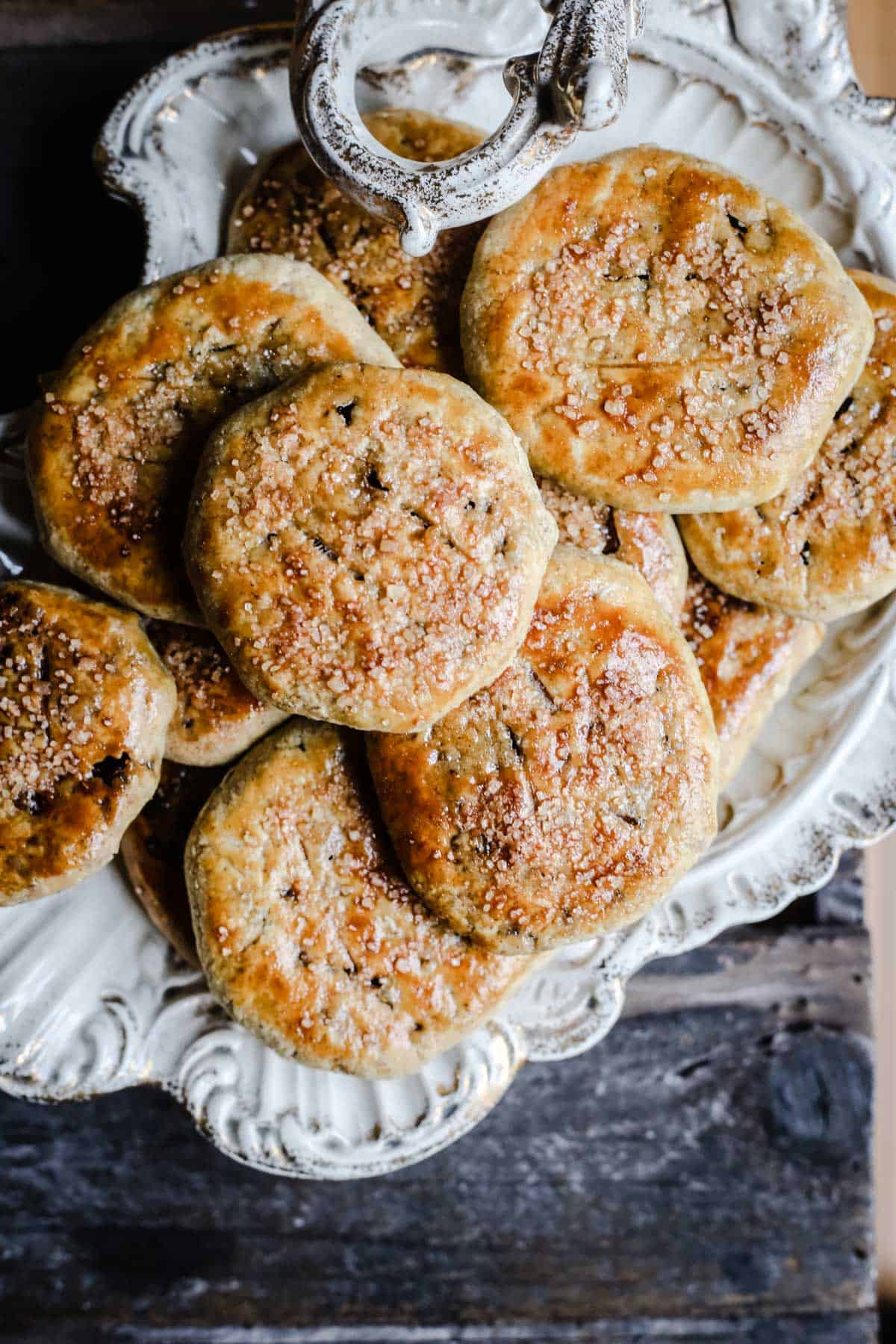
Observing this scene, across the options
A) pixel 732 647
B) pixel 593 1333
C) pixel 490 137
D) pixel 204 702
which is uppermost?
pixel 490 137

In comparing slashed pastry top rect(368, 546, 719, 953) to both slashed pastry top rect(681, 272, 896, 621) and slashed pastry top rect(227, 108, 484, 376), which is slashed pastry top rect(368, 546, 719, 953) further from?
slashed pastry top rect(227, 108, 484, 376)

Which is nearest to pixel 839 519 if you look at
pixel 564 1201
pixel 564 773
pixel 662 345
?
pixel 662 345

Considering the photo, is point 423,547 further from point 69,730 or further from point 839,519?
point 839,519

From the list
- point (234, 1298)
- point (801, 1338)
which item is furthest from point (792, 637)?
point (234, 1298)

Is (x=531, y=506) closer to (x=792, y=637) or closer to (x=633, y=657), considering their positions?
(x=633, y=657)

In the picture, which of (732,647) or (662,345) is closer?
(662,345)

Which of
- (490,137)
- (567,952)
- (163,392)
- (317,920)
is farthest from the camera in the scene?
(567,952)

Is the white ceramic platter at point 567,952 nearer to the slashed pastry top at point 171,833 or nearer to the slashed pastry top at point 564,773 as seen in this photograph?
the slashed pastry top at point 171,833
